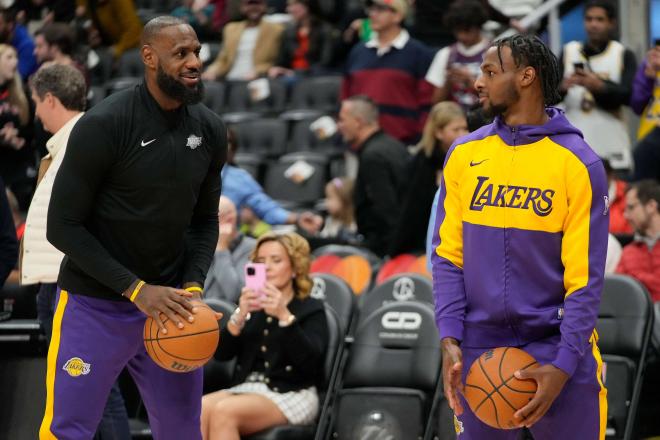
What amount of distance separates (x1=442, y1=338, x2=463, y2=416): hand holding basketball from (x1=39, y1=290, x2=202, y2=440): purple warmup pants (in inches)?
45.3

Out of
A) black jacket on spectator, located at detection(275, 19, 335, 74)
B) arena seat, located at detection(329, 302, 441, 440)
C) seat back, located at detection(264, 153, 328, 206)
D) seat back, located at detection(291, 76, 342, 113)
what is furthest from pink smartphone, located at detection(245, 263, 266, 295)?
black jacket on spectator, located at detection(275, 19, 335, 74)

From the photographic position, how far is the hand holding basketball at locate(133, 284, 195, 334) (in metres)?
4.25

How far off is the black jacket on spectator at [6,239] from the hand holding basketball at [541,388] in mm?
3058

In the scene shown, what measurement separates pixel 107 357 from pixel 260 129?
22.8 feet

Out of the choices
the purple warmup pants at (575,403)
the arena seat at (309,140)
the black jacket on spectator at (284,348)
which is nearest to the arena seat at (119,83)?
the arena seat at (309,140)

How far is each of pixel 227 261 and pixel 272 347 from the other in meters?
1.06

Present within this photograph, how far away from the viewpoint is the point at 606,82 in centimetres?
852

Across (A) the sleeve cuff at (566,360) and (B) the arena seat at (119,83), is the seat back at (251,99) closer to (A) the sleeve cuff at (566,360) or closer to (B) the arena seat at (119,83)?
(B) the arena seat at (119,83)

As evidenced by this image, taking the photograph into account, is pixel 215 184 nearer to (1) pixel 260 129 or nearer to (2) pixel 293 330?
(2) pixel 293 330

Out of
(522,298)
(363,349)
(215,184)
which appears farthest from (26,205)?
(522,298)

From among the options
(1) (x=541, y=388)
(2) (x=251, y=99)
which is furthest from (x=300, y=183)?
(1) (x=541, y=388)

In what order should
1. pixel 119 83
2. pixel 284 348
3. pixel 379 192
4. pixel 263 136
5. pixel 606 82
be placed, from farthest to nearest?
pixel 119 83 → pixel 263 136 → pixel 606 82 → pixel 379 192 → pixel 284 348

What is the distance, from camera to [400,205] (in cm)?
829

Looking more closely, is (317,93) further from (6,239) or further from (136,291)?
(136,291)
